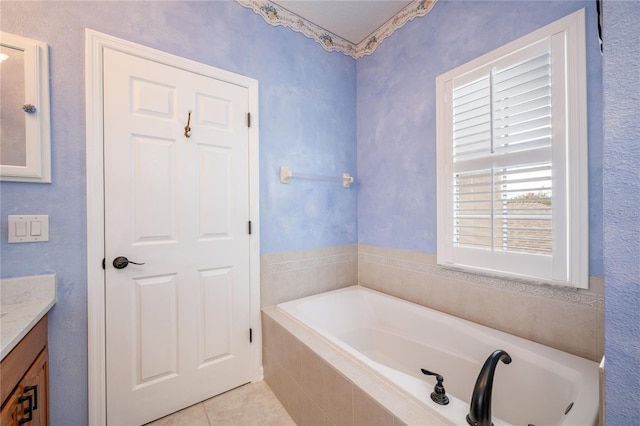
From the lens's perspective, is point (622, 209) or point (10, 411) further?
point (10, 411)

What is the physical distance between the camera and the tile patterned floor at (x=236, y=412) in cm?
149

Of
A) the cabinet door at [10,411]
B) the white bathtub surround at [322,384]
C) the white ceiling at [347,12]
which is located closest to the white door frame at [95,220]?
the cabinet door at [10,411]

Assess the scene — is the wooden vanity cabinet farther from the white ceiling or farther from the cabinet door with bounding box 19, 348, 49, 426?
the white ceiling

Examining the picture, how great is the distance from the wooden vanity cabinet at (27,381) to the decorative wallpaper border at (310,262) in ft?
3.92

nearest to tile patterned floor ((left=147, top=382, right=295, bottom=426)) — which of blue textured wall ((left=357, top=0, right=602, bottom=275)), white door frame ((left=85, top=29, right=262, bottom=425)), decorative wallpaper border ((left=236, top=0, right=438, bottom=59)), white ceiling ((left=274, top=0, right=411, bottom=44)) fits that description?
white door frame ((left=85, top=29, right=262, bottom=425))

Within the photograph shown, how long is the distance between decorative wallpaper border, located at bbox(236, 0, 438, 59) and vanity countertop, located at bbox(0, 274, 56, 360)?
2.04 m

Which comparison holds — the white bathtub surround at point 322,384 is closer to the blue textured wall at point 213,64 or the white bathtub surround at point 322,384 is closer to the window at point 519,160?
the blue textured wall at point 213,64

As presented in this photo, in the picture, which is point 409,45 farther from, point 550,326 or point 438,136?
point 550,326

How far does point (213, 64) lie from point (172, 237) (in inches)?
45.5

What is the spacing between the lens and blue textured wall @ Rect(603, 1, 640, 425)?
1.32 feet

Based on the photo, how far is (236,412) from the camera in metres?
1.56

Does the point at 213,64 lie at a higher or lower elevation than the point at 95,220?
higher

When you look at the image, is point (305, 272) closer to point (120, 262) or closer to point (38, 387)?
point (120, 262)

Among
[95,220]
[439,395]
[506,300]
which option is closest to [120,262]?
[95,220]
